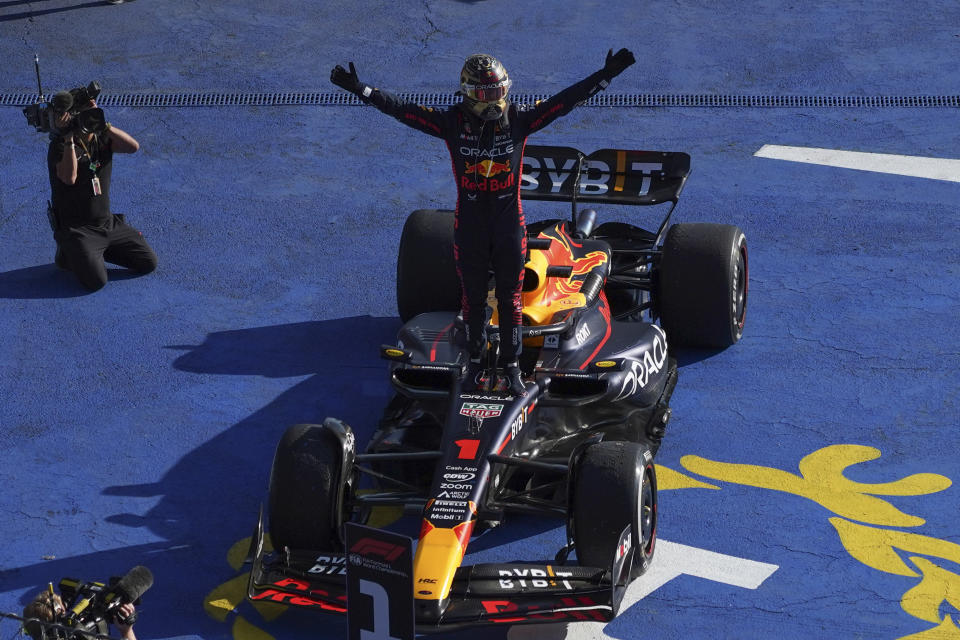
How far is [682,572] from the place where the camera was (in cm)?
738

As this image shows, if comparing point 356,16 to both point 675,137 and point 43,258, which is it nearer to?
point 675,137

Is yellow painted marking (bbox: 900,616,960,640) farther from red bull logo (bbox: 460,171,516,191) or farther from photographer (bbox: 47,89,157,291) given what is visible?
photographer (bbox: 47,89,157,291)

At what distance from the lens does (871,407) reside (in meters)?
8.88

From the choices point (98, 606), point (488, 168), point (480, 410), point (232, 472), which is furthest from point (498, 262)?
point (98, 606)

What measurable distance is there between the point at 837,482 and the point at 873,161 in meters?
4.97

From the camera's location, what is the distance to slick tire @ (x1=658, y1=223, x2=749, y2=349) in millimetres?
9211

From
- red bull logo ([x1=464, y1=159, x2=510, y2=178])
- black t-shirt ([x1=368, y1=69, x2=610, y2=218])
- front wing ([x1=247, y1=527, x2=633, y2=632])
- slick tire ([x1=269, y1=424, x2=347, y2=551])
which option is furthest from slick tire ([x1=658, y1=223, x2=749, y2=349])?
slick tire ([x1=269, y1=424, x2=347, y2=551])

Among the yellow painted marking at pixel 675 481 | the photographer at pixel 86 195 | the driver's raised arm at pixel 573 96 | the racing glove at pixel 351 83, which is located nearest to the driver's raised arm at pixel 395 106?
the racing glove at pixel 351 83

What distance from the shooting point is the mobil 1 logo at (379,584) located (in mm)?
5887

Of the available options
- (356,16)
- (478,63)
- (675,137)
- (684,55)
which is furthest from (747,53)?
(478,63)

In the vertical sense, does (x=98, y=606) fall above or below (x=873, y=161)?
above

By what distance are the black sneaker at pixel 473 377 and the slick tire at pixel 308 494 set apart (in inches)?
38.0

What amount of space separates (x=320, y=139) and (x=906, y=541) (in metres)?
7.52

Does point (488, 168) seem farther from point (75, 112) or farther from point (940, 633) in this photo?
point (75, 112)
